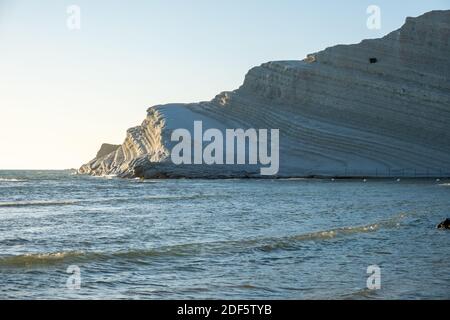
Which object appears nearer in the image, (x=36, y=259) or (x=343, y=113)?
(x=36, y=259)

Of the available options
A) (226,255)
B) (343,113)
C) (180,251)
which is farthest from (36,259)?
(343,113)

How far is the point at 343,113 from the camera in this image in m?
61.9

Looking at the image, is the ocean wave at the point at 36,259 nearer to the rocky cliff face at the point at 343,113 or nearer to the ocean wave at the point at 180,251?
the ocean wave at the point at 180,251

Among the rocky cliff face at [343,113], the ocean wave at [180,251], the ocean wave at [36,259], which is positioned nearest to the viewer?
the ocean wave at [36,259]

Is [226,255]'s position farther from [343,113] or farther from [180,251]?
[343,113]

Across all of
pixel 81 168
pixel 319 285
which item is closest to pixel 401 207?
pixel 319 285

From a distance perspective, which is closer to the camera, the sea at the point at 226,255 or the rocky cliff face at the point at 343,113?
the sea at the point at 226,255

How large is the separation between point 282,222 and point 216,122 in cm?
4583

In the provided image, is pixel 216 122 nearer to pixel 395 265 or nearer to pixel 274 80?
pixel 274 80

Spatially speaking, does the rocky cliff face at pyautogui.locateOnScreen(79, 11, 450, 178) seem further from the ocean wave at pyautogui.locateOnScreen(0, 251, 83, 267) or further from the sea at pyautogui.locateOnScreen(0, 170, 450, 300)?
the ocean wave at pyautogui.locateOnScreen(0, 251, 83, 267)

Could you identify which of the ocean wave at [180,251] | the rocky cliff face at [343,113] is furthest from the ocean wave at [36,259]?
the rocky cliff face at [343,113]

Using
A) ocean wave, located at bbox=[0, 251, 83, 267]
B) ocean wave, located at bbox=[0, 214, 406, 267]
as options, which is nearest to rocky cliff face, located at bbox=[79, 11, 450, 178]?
ocean wave, located at bbox=[0, 214, 406, 267]

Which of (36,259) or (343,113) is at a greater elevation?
(343,113)

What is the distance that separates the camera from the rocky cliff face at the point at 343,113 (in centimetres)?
5572
